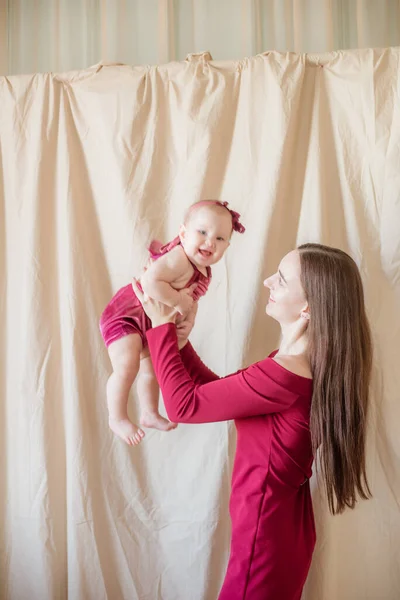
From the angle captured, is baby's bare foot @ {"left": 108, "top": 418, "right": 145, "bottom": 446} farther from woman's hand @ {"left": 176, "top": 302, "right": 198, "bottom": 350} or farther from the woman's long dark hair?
the woman's long dark hair

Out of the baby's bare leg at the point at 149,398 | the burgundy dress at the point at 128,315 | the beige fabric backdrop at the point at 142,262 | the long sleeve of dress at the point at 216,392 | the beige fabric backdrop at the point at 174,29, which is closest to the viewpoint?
the long sleeve of dress at the point at 216,392

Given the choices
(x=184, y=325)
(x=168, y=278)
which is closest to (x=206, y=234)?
(x=168, y=278)

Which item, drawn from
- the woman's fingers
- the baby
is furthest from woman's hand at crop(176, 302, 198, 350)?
the woman's fingers

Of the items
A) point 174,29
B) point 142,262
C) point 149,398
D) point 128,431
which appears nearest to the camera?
point 128,431

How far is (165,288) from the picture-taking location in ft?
4.80

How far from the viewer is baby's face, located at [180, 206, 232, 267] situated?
1453 mm

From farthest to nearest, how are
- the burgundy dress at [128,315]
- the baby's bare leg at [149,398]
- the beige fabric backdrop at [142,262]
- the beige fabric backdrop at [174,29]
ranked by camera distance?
the beige fabric backdrop at [174,29]
the beige fabric backdrop at [142,262]
the baby's bare leg at [149,398]
the burgundy dress at [128,315]

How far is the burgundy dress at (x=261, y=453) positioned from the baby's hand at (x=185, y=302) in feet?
0.21

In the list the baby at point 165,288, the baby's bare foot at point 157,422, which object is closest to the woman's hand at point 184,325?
the baby at point 165,288

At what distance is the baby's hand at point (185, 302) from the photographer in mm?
1482

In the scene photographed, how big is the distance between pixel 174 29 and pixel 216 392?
4.44 ft

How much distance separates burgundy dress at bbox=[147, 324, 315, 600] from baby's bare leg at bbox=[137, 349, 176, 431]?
18 centimetres

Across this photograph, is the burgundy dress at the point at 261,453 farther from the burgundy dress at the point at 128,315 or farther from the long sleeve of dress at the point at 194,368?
the long sleeve of dress at the point at 194,368

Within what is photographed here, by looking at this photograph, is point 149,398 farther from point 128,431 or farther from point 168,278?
point 168,278
